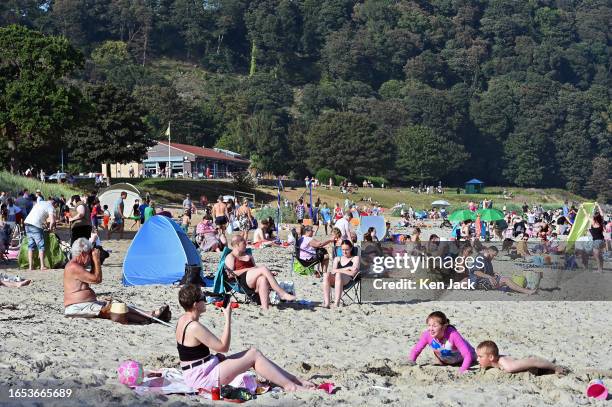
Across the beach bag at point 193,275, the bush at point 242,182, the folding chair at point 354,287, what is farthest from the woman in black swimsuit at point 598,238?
the bush at point 242,182

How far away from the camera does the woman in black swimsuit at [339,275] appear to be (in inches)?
481

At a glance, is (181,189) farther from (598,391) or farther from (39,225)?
(598,391)

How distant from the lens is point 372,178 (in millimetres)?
85188

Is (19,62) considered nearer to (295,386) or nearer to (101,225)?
(101,225)

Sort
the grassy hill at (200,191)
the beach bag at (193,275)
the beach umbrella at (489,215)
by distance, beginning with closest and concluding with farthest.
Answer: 1. the beach bag at (193,275)
2. the beach umbrella at (489,215)
3. the grassy hill at (200,191)

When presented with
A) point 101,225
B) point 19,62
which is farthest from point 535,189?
point 101,225

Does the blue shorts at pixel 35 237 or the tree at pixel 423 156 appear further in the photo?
the tree at pixel 423 156

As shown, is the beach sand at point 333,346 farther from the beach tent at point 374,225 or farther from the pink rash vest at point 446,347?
the beach tent at point 374,225

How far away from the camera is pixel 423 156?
96.7 meters

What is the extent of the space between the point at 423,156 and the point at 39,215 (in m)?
83.5

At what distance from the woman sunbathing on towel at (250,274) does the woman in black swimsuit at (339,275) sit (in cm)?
56

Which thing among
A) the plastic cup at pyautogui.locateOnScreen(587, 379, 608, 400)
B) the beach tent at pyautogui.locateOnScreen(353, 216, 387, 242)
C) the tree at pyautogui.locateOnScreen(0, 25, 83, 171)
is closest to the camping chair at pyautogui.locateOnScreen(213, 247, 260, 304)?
the plastic cup at pyautogui.locateOnScreen(587, 379, 608, 400)

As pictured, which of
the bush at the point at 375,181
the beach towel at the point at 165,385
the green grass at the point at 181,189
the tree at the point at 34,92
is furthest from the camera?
the bush at the point at 375,181

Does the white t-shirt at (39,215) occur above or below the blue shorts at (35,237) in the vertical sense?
above
